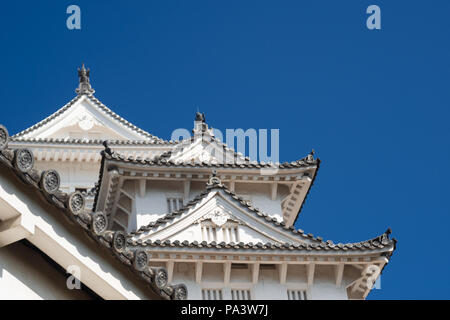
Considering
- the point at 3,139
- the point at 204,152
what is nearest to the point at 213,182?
the point at 204,152

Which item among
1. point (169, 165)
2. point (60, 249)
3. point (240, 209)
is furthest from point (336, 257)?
point (60, 249)

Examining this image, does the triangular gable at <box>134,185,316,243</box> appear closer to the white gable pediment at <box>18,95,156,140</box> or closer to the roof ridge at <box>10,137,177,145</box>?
the roof ridge at <box>10,137,177,145</box>

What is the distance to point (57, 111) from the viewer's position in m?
39.4

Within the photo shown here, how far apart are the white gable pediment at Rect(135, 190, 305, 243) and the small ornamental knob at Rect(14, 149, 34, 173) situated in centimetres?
1354

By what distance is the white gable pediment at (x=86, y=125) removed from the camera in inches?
1522

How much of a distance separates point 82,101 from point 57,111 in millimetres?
1276

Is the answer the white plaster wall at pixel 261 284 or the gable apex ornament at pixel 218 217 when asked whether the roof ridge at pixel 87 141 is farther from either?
the white plaster wall at pixel 261 284

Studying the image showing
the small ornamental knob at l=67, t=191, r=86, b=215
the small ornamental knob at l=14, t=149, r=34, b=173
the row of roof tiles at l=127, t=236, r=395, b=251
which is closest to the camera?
the small ornamental knob at l=14, t=149, r=34, b=173

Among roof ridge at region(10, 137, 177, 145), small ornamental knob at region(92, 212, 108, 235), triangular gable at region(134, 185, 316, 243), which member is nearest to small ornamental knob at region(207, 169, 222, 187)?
triangular gable at region(134, 185, 316, 243)

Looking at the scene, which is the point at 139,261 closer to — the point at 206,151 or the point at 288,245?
the point at 288,245

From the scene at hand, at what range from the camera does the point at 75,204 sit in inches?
429

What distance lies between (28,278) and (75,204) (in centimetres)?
111

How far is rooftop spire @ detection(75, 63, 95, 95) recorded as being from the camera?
41.0 metres
